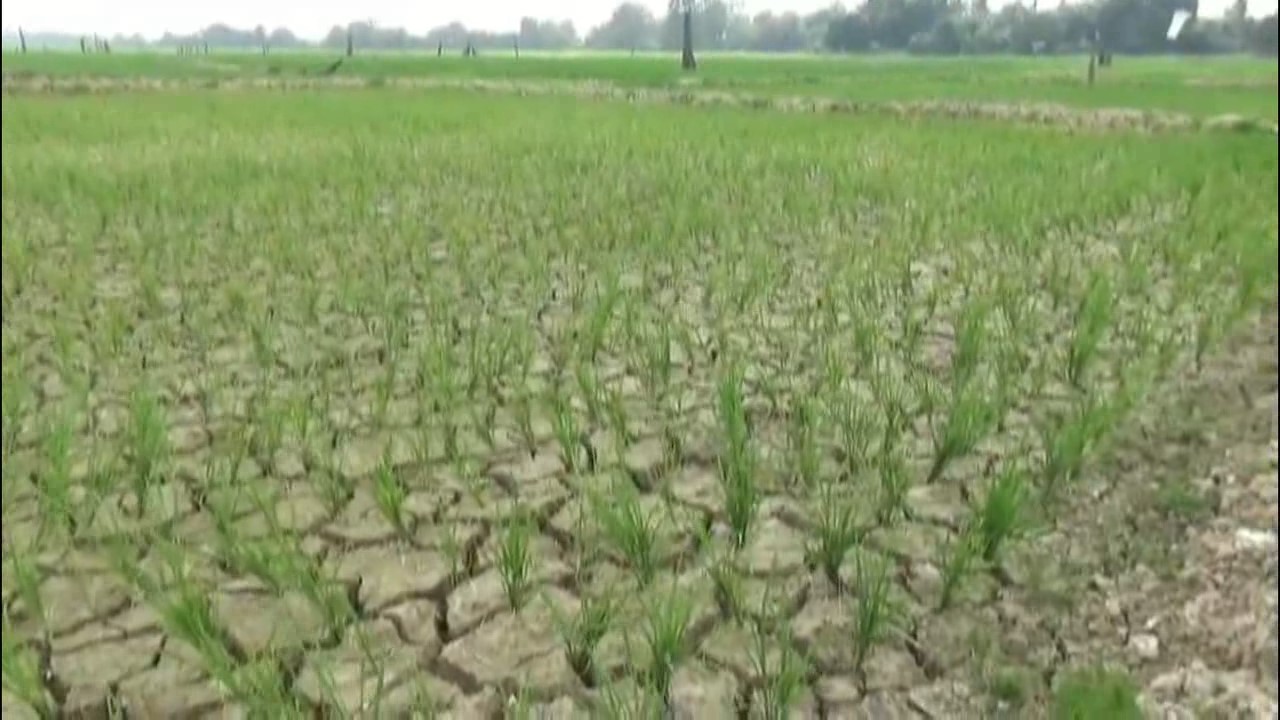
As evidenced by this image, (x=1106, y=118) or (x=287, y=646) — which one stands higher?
(x=1106, y=118)

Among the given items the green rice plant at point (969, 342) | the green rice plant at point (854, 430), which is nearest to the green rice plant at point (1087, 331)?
the green rice plant at point (969, 342)

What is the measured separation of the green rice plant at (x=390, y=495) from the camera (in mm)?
1268

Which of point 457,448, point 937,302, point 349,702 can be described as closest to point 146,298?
point 457,448

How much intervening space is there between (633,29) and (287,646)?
74cm

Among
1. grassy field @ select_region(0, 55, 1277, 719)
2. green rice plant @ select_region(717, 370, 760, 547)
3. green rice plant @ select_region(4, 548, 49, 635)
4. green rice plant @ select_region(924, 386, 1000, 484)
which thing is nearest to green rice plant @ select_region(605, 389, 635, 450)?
grassy field @ select_region(0, 55, 1277, 719)

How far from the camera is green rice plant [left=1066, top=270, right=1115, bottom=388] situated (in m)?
1.38

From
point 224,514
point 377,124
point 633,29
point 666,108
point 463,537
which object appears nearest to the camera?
point 633,29

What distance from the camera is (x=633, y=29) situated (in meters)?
0.87

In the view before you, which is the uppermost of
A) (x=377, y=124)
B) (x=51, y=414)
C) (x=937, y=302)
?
(x=377, y=124)

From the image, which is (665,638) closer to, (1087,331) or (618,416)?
(618,416)

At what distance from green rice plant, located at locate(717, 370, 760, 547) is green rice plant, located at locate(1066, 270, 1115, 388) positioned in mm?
475

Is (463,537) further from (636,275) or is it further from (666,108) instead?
(666,108)

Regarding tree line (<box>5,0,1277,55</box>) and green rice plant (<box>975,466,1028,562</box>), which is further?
green rice plant (<box>975,466,1028,562</box>)

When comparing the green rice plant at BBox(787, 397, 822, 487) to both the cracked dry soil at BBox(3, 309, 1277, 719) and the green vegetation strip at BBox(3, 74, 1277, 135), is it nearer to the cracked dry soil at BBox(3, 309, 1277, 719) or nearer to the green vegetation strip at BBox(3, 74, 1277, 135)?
the cracked dry soil at BBox(3, 309, 1277, 719)
